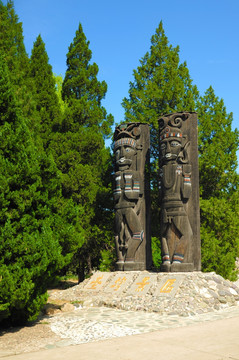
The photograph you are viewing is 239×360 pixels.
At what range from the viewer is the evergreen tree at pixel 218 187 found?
46.2 feet

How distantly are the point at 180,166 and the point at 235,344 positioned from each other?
21.7ft

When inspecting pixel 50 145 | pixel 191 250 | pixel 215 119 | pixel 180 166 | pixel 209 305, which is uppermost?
pixel 215 119

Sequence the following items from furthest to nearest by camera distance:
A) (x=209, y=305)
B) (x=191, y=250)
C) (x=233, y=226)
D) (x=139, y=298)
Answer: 1. (x=233, y=226)
2. (x=191, y=250)
3. (x=139, y=298)
4. (x=209, y=305)

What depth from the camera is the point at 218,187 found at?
15.5 m

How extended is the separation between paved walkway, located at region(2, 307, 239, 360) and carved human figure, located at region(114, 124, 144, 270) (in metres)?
3.52

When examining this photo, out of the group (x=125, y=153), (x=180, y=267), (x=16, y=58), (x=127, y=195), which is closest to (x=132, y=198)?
(x=127, y=195)

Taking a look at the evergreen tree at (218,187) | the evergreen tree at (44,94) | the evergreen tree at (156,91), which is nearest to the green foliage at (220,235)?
the evergreen tree at (218,187)

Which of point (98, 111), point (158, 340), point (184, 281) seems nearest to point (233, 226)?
point (184, 281)

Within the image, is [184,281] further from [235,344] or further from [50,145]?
[50,145]

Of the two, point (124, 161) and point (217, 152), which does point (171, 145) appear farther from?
point (217, 152)

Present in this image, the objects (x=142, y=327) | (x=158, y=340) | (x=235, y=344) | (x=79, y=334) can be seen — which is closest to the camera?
(x=235, y=344)

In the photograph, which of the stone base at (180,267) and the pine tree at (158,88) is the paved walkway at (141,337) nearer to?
the stone base at (180,267)

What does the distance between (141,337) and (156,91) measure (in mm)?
11745

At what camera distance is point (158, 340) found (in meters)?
6.14
